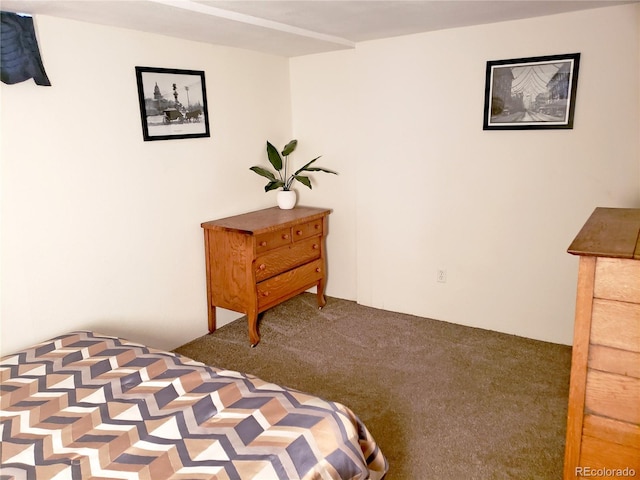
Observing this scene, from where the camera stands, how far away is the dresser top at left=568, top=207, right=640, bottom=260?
155 cm

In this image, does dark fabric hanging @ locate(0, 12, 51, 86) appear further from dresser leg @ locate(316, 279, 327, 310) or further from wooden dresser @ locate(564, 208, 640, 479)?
wooden dresser @ locate(564, 208, 640, 479)

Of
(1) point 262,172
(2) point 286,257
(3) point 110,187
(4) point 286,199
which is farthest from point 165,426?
(4) point 286,199

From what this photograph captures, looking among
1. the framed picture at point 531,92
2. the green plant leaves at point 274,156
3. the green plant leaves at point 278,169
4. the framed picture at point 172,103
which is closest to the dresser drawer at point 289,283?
the green plant leaves at point 278,169

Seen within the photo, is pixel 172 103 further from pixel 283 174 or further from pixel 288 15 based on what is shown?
pixel 283 174

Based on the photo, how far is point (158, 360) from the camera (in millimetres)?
2012

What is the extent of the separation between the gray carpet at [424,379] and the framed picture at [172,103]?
140 centimetres

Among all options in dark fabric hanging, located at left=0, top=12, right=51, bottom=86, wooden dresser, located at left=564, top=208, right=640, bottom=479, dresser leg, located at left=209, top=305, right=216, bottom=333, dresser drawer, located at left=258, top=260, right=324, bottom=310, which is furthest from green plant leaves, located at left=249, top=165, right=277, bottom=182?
wooden dresser, located at left=564, top=208, right=640, bottom=479

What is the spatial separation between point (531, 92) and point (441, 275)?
4.40 ft

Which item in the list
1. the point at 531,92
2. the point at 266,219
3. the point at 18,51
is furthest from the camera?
the point at 266,219

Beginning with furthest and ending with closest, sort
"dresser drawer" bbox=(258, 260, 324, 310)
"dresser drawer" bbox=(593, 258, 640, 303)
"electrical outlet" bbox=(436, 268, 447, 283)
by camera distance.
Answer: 1. "electrical outlet" bbox=(436, 268, 447, 283)
2. "dresser drawer" bbox=(258, 260, 324, 310)
3. "dresser drawer" bbox=(593, 258, 640, 303)

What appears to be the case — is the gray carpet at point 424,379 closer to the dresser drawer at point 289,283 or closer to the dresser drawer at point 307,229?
the dresser drawer at point 289,283

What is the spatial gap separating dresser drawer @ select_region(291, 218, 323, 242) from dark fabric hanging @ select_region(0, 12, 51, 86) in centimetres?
177

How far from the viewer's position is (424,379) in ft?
9.01

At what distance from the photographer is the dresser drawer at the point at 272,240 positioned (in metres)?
3.12
